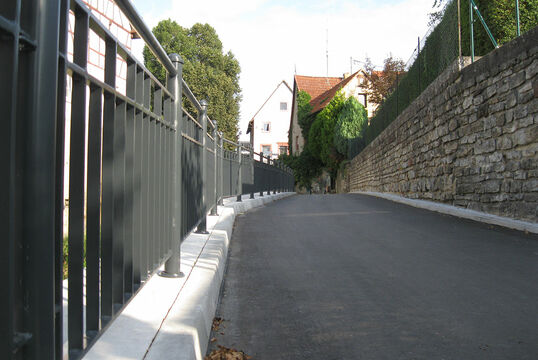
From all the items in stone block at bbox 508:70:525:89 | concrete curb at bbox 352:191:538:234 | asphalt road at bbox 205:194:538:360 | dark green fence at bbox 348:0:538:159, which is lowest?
asphalt road at bbox 205:194:538:360

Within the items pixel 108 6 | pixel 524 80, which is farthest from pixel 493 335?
pixel 108 6

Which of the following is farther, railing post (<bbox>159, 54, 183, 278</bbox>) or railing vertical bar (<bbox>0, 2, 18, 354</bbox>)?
railing post (<bbox>159, 54, 183, 278</bbox>)

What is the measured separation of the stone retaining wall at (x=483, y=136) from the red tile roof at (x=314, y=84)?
3160 centimetres

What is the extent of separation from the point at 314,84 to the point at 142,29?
43806mm

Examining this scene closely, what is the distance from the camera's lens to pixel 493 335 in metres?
2.63

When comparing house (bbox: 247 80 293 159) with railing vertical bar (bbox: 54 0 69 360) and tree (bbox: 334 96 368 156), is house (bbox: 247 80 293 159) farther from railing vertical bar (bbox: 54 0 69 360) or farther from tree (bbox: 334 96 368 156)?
railing vertical bar (bbox: 54 0 69 360)

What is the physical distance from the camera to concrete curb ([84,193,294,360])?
6.02 ft

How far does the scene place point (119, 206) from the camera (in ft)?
6.03

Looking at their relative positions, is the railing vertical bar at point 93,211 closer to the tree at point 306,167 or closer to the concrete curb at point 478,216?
the concrete curb at point 478,216

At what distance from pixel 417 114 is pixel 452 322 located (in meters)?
9.78

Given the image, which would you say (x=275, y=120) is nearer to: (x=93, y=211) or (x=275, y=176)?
(x=275, y=176)

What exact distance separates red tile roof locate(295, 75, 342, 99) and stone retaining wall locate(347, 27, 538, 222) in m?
31.6

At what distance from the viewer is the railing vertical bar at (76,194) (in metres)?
1.39

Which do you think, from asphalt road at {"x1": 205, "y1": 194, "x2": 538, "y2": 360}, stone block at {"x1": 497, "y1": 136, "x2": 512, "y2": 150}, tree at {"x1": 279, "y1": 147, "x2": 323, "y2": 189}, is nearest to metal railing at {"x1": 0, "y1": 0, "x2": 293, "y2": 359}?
asphalt road at {"x1": 205, "y1": 194, "x2": 538, "y2": 360}
